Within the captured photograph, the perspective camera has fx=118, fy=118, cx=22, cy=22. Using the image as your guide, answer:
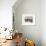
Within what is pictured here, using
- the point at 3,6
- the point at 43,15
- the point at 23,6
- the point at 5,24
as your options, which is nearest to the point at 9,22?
the point at 5,24

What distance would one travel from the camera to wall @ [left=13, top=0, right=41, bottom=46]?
405 cm

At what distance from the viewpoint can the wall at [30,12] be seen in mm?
4055

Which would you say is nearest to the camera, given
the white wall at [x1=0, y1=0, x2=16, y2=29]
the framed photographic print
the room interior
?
the white wall at [x1=0, y1=0, x2=16, y2=29]

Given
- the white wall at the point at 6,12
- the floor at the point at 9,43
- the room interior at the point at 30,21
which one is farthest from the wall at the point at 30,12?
the floor at the point at 9,43

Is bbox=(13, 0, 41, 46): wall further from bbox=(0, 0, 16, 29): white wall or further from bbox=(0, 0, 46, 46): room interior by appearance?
bbox=(0, 0, 16, 29): white wall

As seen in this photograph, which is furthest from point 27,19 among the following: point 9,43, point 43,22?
point 9,43

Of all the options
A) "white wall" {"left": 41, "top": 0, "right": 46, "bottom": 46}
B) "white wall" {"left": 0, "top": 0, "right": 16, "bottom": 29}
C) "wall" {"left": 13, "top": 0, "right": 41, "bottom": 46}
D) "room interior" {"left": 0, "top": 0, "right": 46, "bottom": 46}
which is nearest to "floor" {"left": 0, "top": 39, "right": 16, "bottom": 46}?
"room interior" {"left": 0, "top": 0, "right": 46, "bottom": 46}

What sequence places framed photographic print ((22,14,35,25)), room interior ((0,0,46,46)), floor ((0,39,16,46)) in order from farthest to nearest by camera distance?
framed photographic print ((22,14,35,25)) < room interior ((0,0,46,46)) < floor ((0,39,16,46))

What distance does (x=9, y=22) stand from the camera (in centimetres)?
365

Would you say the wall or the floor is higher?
the wall

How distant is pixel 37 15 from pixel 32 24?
37 cm

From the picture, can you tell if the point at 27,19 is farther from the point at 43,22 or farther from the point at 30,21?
the point at 43,22

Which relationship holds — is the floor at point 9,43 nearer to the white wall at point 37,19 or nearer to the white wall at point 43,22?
the white wall at point 37,19

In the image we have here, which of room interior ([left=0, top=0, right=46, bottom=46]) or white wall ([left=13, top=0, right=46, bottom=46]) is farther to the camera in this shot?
white wall ([left=13, top=0, right=46, bottom=46])
